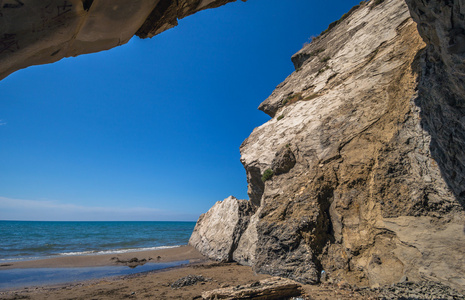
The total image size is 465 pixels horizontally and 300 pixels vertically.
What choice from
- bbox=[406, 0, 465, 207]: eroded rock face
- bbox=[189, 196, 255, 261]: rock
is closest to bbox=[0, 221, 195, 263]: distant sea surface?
bbox=[189, 196, 255, 261]: rock

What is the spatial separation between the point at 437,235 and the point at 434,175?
6.07ft

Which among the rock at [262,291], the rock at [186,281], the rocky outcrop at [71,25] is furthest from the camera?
the rock at [186,281]

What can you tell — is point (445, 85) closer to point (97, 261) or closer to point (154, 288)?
point (154, 288)

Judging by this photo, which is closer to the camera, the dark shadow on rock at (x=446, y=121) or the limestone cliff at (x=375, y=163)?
the dark shadow on rock at (x=446, y=121)

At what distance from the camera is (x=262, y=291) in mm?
7047

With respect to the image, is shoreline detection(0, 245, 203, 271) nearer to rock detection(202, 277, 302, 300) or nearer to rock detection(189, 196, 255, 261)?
rock detection(189, 196, 255, 261)

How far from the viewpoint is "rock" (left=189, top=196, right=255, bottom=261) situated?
51.7ft

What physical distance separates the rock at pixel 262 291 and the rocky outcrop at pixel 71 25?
24.9 feet

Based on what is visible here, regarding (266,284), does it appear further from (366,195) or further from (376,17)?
(376,17)

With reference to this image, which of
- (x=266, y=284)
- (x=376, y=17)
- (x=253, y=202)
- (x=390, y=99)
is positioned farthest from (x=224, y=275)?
(x=376, y=17)

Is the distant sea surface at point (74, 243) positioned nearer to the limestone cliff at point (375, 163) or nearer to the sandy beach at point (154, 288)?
the sandy beach at point (154, 288)

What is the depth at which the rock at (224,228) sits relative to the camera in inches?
621

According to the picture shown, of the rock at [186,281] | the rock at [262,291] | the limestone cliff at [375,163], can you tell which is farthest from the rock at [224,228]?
the rock at [262,291]

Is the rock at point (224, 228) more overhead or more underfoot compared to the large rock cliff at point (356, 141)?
more underfoot
